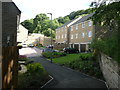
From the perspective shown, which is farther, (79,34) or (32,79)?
(79,34)

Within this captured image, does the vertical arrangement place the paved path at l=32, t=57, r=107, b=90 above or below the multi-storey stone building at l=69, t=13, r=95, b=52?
below

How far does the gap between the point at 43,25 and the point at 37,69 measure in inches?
2569

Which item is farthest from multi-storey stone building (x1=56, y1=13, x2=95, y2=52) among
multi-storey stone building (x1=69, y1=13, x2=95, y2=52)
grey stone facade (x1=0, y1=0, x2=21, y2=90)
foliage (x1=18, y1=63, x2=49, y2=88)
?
grey stone facade (x1=0, y1=0, x2=21, y2=90)

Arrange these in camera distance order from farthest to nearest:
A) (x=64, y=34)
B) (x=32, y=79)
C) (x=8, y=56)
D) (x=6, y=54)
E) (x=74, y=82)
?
(x=64, y=34)
(x=74, y=82)
(x=32, y=79)
(x=8, y=56)
(x=6, y=54)

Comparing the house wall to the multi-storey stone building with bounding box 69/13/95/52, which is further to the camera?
the multi-storey stone building with bounding box 69/13/95/52

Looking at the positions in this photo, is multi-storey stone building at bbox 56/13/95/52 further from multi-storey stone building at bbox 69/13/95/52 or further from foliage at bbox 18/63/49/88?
foliage at bbox 18/63/49/88

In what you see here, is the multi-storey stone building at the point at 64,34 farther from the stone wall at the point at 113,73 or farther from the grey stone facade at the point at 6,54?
the stone wall at the point at 113,73

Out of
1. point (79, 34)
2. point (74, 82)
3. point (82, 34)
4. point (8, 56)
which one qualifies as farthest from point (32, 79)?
point (79, 34)

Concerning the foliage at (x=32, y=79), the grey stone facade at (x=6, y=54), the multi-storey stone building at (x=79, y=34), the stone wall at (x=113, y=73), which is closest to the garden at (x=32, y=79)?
the foliage at (x=32, y=79)

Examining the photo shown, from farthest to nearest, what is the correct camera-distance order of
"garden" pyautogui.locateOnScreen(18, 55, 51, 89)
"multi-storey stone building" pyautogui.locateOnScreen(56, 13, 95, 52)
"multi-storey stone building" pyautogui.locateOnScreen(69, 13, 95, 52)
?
"multi-storey stone building" pyautogui.locateOnScreen(56, 13, 95, 52) → "multi-storey stone building" pyautogui.locateOnScreen(69, 13, 95, 52) → "garden" pyautogui.locateOnScreen(18, 55, 51, 89)

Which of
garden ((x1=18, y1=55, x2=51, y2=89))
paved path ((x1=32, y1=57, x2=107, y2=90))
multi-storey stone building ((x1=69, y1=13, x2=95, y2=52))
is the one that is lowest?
paved path ((x1=32, y1=57, x2=107, y2=90))

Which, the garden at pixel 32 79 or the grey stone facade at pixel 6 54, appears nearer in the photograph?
the grey stone facade at pixel 6 54

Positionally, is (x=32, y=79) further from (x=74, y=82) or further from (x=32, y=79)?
(x=74, y=82)

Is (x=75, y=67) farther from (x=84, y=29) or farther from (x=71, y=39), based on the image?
(x=71, y=39)
